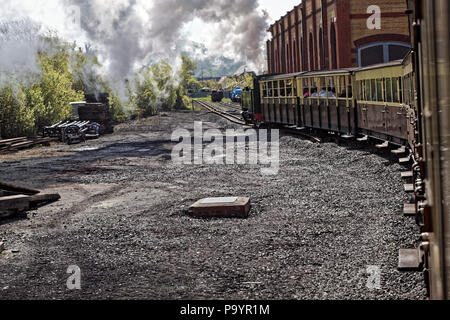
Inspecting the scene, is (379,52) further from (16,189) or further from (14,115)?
(16,189)

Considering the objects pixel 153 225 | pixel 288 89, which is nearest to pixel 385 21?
pixel 288 89

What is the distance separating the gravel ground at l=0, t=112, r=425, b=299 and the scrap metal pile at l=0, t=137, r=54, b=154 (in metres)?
9.15

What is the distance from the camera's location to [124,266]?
7.15 metres

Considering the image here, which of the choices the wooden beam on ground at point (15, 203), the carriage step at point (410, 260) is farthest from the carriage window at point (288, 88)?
the carriage step at point (410, 260)

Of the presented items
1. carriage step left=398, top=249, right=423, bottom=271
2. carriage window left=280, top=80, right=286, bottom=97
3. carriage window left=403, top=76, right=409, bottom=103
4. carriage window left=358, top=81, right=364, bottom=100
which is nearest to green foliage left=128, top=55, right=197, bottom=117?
carriage window left=280, top=80, right=286, bottom=97

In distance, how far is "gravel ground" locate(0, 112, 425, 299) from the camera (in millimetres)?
6156

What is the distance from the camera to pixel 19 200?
10.8 m

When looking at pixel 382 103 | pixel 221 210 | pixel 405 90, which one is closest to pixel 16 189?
pixel 221 210

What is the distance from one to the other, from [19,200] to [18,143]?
50.7 feet

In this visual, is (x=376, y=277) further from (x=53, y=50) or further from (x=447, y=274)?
(x=53, y=50)

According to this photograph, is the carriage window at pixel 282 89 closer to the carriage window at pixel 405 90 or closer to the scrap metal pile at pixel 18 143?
the scrap metal pile at pixel 18 143

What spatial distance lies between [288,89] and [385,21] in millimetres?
16005

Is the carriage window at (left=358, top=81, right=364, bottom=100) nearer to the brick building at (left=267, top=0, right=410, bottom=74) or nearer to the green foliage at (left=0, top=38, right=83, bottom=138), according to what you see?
the green foliage at (left=0, top=38, right=83, bottom=138)
